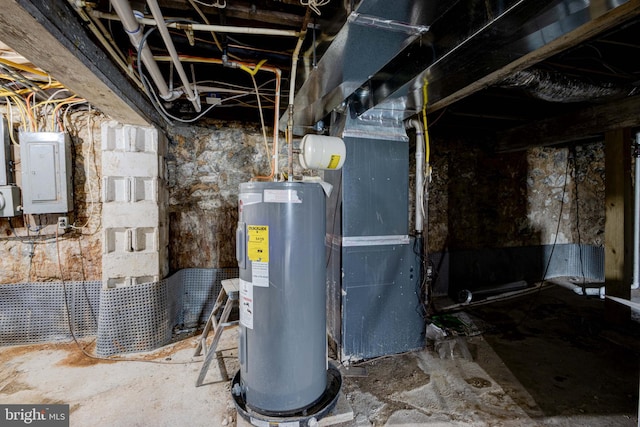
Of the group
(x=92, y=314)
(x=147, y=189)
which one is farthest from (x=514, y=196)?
(x=92, y=314)

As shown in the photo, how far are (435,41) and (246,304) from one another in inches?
65.9

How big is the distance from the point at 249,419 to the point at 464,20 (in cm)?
226

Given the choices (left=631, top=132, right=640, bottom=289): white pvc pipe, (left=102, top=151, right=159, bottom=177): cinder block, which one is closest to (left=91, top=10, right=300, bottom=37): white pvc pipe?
(left=102, top=151, right=159, bottom=177): cinder block

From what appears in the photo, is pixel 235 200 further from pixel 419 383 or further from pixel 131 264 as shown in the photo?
pixel 419 383

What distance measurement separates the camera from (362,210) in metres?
2.19

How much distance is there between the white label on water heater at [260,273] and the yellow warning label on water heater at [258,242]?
27mm

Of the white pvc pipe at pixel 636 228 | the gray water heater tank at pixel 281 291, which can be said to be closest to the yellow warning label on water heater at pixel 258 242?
the gray water heater tank at pixel 281 291

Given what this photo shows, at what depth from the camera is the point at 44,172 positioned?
2.48 metres

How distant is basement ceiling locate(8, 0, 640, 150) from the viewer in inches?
45.3

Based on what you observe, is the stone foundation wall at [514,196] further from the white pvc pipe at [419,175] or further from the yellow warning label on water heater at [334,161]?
the yellow warning label on water heater at [334,161]

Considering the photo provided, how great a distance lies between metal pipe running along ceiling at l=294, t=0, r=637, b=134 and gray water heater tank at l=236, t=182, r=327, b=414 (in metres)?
0.64

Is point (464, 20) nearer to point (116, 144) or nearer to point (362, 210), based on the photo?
point (362, 210)

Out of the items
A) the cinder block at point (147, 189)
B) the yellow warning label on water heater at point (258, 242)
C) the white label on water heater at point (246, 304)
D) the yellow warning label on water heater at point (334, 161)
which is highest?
the yellow warning label on water heater at point (334, 161)

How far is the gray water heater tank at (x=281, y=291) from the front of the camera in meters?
1.52
